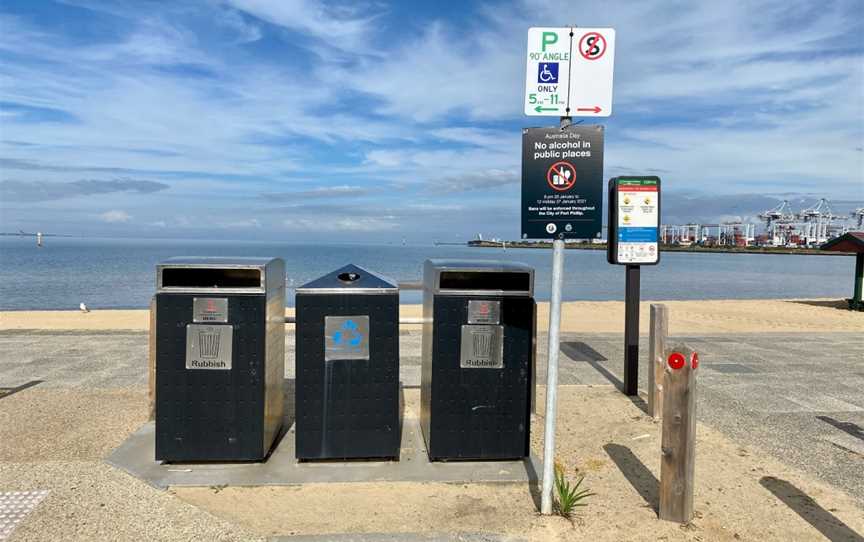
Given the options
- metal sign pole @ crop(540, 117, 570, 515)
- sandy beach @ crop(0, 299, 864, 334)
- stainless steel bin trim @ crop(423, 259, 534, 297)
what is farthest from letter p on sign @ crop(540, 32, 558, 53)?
sandy beach @ crop(0, 299, 864, 334)

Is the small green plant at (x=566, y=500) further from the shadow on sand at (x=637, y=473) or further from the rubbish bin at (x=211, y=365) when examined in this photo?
the rubbish bin at (x=211, y=365)

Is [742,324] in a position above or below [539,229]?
below

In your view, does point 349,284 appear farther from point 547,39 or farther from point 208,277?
point 547,39

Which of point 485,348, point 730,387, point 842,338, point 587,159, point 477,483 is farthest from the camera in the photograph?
point 842,338

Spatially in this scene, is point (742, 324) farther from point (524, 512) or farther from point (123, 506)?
point (123, 506)

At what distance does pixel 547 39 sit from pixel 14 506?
13.7 feet

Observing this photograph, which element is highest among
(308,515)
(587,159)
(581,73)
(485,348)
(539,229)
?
(581,73)

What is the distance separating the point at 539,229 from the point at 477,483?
1783 mm

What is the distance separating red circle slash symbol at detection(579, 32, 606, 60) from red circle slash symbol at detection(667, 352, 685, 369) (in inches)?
71.9

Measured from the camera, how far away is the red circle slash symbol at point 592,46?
3.41 meters

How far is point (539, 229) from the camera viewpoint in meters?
3.41

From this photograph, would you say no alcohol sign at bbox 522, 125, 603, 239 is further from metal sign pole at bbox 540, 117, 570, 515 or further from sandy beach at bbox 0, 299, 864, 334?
sandy beach at bbox 0, 299, 864, 334

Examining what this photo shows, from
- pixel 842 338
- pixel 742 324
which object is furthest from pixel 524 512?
pixel 742 324

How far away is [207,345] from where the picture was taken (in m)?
4.05
